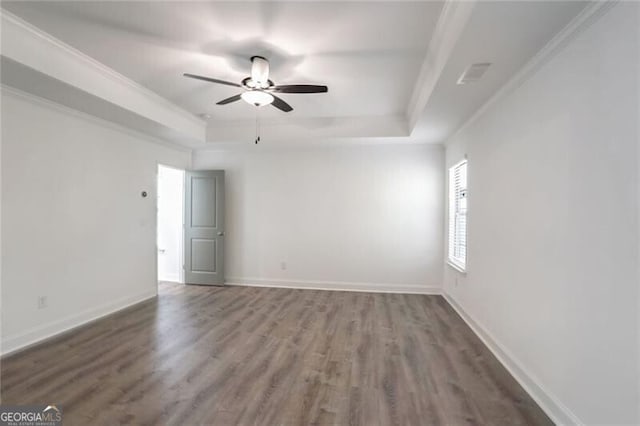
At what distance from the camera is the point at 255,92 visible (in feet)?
8.92

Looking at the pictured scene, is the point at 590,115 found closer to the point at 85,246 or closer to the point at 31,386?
the point at 31,386

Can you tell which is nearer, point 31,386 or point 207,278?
point 31,386

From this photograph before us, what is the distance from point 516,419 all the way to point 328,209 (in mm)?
3776

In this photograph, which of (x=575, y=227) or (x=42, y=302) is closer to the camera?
(x=575, y=227)

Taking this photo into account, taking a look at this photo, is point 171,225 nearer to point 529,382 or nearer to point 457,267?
point 457,267

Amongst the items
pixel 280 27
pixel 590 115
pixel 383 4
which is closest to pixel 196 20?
pixel 280 27

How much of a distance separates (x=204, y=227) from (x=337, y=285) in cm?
276

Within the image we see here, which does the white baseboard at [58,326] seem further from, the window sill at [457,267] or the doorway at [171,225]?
the window sill at [457,267]

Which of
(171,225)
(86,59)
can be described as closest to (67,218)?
(86,59)

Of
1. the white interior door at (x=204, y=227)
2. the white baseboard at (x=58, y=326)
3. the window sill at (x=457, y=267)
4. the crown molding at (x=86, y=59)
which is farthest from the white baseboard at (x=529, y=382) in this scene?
the crown molding at (x=86, y=59)

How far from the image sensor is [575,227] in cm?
171

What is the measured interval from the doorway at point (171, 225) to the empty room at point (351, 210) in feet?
3.00

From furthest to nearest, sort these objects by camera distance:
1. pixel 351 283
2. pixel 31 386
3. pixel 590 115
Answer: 1. pixel 351 283
2. pixel 31 386
3. pixel 590 115

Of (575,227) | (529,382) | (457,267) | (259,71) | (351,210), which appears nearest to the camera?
(575,227)
